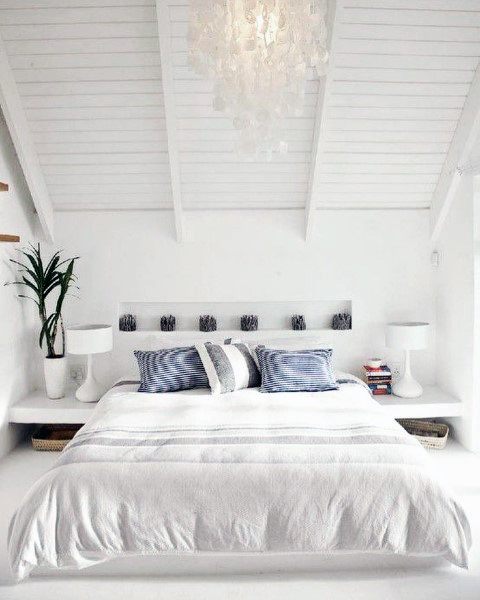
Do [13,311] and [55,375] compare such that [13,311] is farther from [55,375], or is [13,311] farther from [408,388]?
[408,388]

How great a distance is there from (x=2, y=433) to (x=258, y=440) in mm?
2321

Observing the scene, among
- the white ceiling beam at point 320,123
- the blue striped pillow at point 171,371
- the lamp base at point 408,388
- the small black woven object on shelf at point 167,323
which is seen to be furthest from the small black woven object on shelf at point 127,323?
the lamp base at point 408,388

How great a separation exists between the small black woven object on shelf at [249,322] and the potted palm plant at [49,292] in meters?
1.47

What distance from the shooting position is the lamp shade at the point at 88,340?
4.47m

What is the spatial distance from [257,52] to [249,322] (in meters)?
2.89

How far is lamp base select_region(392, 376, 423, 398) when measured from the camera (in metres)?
4.70

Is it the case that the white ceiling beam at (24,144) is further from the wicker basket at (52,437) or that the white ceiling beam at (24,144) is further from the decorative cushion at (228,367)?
the decorative cushion at (228,367)

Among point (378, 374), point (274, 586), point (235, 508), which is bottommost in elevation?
point (274, 586)

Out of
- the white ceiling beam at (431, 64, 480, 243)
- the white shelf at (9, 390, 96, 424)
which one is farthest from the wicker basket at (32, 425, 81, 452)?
the white ceiling beam at (431, 64, 480, 243)

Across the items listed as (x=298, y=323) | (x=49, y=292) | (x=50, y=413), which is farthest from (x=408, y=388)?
(x=49, y=292)

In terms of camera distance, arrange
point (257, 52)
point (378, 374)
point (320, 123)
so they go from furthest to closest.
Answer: point (378, 374) → point (320, 123) → point (257, 52)

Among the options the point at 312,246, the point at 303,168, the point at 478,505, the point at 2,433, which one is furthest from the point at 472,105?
the point at 2,433

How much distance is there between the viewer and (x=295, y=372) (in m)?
4.13

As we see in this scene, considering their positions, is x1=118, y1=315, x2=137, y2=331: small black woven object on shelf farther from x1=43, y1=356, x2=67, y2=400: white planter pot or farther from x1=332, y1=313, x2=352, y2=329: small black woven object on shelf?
x1=332, y1=313, x2=352, y2=329: small black woven object on shelf
